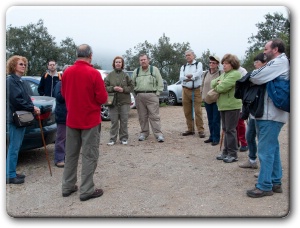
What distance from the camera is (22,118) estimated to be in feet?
15.6

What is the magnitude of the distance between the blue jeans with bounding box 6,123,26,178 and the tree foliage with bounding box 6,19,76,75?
0.98 meters

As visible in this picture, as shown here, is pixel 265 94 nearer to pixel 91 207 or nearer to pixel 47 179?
pixel 91 207

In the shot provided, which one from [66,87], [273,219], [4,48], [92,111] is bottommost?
Answer: [273,219]

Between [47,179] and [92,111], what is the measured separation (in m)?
1.41

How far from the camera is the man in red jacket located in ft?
13.9

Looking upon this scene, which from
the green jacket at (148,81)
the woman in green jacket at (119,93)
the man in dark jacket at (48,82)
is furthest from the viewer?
the green jacket at (148,81)

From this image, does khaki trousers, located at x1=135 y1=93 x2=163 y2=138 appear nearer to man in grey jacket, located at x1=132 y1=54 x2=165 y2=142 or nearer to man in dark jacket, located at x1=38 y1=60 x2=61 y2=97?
man in grey jacket, located at x1=132 y1=54 x2=165 y2=142

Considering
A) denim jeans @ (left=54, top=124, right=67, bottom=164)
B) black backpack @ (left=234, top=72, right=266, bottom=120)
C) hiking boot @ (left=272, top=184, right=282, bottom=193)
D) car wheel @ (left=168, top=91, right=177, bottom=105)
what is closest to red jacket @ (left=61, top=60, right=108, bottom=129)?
denim jeans @ (left=54, top=124, right=67, bottom=164)

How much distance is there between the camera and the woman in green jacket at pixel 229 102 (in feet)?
18.6

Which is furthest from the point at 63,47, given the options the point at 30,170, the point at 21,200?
the point at 21,200

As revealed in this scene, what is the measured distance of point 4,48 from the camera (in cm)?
391

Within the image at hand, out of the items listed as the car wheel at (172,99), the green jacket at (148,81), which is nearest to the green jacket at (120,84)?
the green jacket at (148,81)

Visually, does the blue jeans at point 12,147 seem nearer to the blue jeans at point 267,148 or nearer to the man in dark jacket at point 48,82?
the man in dark jacket at point 48,82

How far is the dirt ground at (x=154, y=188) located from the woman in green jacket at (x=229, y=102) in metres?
0.27
